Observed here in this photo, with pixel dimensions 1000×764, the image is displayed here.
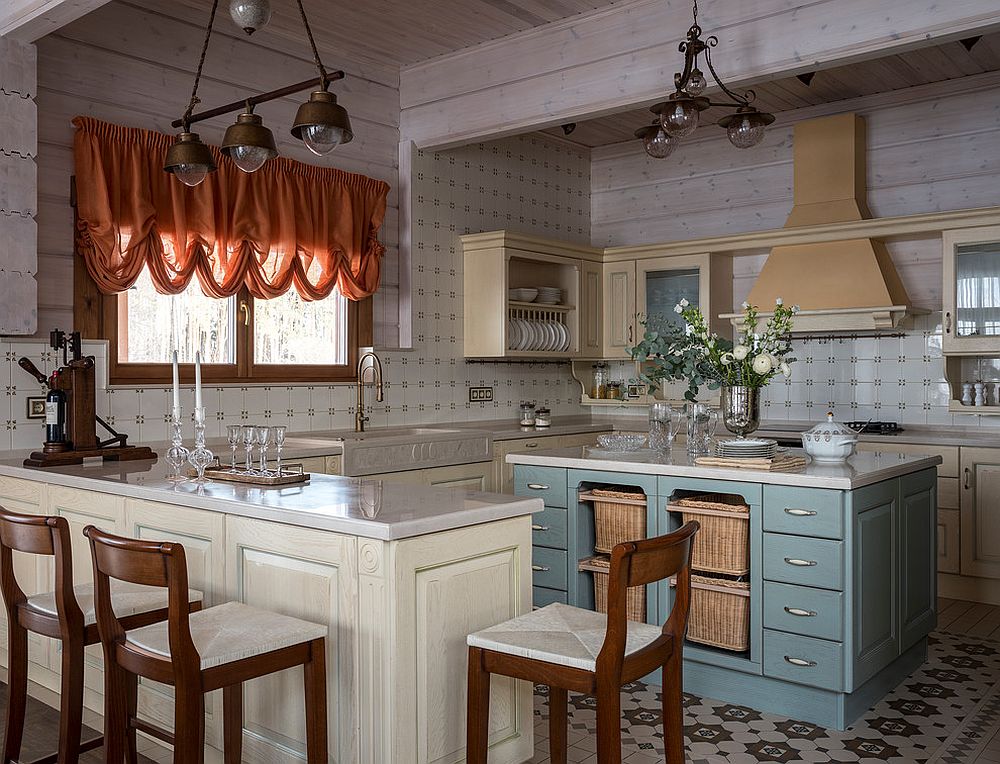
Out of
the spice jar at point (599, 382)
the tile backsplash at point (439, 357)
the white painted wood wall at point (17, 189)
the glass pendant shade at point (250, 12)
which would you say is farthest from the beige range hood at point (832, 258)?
the white painted wood wall at point (17, 189)

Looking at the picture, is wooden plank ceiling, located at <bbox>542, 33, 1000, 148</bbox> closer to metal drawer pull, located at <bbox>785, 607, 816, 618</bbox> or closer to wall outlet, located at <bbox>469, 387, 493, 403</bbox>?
wall outlet, located at <bbox>469, 387, 493, 403</bbox>

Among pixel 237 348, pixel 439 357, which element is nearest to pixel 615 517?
pixel 237 348

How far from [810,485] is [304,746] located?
6.27 ft

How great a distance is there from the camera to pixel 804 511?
3.34m

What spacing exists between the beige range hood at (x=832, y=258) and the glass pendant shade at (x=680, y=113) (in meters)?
2.45

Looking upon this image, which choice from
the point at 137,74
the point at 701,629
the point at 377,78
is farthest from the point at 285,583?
the point at 377,78

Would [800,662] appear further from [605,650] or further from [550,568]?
[605,650]

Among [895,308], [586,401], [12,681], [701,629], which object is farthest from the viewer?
[586,401]

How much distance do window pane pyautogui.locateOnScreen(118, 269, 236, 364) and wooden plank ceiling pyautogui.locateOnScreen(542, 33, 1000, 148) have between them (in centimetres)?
250

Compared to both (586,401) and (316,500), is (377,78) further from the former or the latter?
(316,500)

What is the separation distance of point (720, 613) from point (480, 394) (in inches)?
119

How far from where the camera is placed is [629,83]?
15.3 feet

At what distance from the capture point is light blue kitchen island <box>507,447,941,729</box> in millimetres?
3277

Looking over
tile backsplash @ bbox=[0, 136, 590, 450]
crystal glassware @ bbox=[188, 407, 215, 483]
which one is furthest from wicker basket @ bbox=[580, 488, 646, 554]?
tile backsplash @ bbox=[0, 136, 590, 450]
